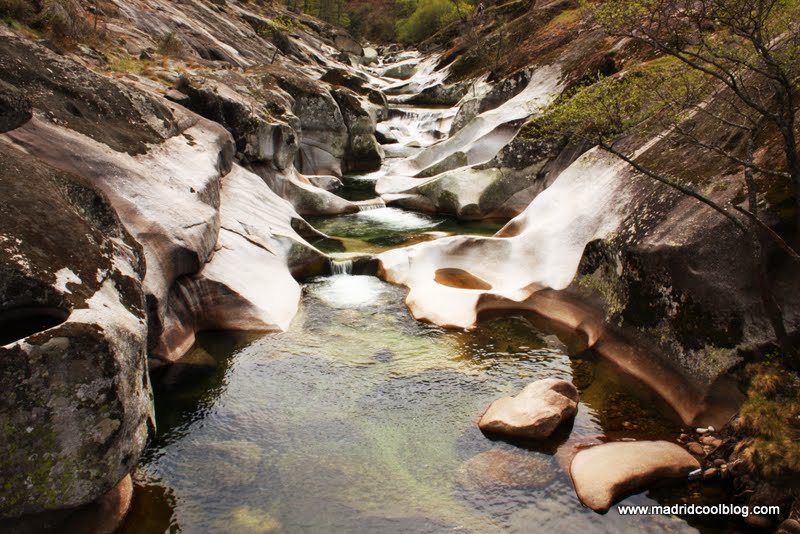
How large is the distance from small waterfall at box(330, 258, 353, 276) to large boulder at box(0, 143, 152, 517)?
8161 mm

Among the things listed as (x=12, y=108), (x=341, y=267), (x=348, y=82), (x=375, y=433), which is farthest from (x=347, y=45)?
(x=375, y=433)

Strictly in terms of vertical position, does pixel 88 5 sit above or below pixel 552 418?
above

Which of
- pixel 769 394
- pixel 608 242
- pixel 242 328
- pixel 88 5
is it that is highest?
pixel 88 5

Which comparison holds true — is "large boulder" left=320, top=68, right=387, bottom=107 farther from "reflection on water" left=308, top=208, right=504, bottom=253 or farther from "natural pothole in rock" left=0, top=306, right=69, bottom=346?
"natural pothole in rock" left=0, top=306, right=69, bottom=346

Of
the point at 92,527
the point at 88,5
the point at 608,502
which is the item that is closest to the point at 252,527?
the point at 92,527

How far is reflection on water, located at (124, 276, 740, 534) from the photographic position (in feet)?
20.4

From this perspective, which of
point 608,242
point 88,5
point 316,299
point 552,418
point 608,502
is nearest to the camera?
point 608,502

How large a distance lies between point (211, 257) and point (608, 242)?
9284 mm

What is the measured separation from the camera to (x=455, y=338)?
10930mm

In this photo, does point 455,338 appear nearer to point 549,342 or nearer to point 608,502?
point 549,342

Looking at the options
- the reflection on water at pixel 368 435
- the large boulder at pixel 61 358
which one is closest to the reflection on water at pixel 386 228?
the reflection on water at pixel 368 435

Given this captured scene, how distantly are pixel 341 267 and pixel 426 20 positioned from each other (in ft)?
236

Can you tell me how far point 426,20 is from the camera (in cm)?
7494

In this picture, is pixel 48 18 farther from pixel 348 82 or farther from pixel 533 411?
pixel 533 411
